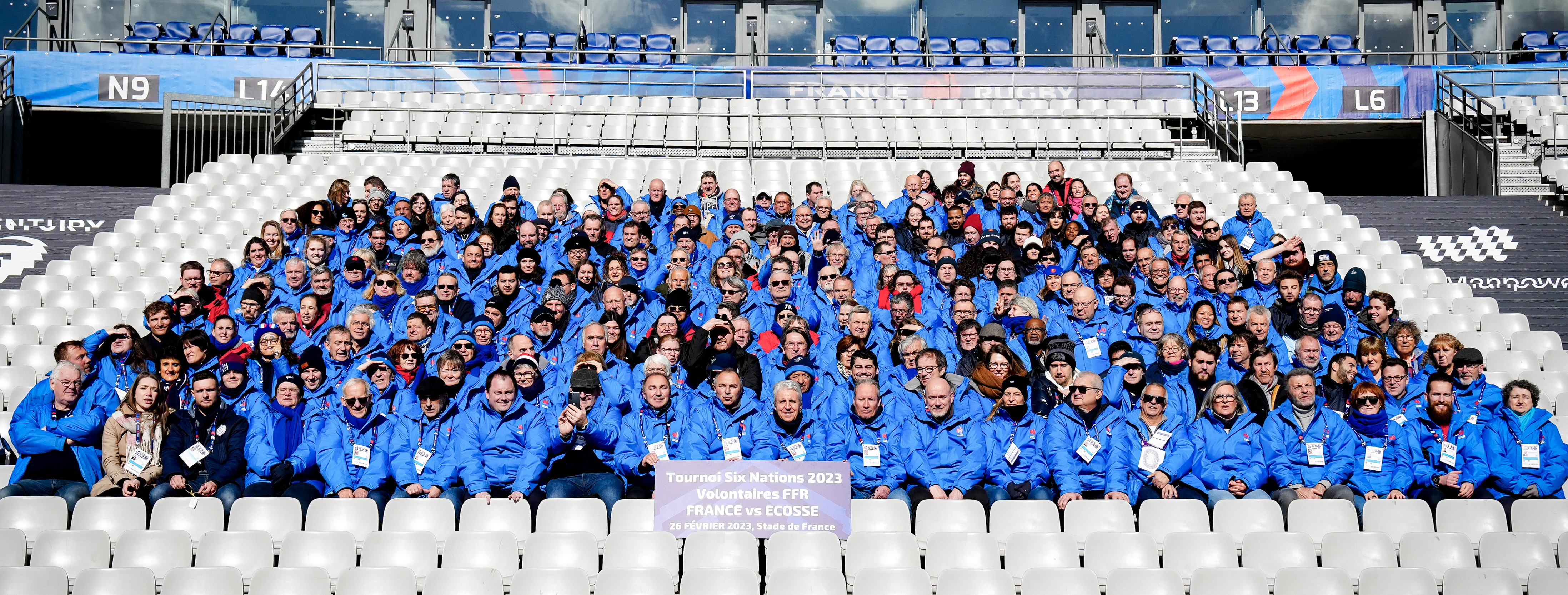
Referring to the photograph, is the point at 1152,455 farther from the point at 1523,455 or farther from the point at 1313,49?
the point at 1313,49

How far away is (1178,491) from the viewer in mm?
6309

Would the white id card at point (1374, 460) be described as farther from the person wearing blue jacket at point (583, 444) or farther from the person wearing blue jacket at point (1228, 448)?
the person wearing blue jacket at point (583, 444)

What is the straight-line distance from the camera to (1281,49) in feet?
59.2

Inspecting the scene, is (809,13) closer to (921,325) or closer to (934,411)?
(921,325)

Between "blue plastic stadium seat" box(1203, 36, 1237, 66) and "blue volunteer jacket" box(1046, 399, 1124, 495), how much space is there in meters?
12.7

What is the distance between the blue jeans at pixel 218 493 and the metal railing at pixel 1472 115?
11724mm

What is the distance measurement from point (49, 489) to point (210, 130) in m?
7.60

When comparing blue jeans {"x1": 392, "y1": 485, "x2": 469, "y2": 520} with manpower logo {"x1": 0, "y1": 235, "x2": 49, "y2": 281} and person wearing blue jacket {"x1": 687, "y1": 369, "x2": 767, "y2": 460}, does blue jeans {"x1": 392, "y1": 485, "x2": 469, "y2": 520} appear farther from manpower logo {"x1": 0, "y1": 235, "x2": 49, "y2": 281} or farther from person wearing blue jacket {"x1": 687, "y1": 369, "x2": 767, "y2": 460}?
manpower logo {"x1": 0, "y1": 235, "x2": 49, "y2": 281}

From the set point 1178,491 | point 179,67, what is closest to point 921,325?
point 1178,491

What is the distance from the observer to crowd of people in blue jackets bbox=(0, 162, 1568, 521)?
6.25m

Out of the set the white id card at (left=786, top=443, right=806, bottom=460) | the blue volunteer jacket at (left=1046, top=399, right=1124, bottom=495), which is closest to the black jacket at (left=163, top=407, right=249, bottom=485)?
the white id card at (left=786, top=443, right=806, bottom=460)

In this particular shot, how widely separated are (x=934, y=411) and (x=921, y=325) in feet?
4.61

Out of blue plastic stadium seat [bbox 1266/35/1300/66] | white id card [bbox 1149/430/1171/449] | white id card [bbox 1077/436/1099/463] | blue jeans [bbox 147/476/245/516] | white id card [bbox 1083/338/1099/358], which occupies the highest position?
blue plastic stadium seat [bbox 1266/35/1300/66]

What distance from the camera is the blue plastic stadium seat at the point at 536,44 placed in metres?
18.5
